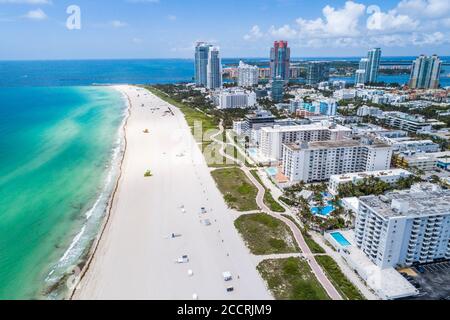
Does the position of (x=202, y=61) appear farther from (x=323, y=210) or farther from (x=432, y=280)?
(x=432, y=280)

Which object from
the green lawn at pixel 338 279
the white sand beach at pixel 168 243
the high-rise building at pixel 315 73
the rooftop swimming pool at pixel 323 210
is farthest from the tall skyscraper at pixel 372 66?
the green lawn at pixel 338 279

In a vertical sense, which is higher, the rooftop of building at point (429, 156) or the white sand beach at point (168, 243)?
the rooftop of building at point (429, 156)

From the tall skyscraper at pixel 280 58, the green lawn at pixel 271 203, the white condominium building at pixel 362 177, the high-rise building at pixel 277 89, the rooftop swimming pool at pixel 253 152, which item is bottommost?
the green lawn at pixel 271 203

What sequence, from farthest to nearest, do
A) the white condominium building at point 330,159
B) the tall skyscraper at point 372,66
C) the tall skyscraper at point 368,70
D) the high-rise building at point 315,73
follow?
the tall skyscraper at point 368,70
the high-rise building at point 315,73
the tall skyscraper at point 372,66
the white condominium building at point 330,159

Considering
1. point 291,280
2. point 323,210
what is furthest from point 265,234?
point 323,210

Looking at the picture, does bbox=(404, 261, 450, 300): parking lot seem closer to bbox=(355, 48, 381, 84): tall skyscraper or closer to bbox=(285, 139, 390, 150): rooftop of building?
bbox=(285, 139, 390, 150): rooftop of building

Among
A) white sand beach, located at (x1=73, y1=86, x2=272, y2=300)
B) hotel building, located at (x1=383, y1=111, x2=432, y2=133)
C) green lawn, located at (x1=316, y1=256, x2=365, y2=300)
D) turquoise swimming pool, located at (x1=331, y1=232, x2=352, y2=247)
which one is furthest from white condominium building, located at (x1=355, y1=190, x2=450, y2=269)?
hotel building, located at (x1=383, y1=111, x2=432, y2=133)

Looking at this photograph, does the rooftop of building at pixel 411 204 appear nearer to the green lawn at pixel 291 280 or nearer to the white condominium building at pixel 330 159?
the green lawn at pixel 291 280

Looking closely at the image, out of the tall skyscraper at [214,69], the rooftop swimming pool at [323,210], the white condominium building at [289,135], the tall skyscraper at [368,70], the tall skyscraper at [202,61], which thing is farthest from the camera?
the tall skyscraper at [368,70]
